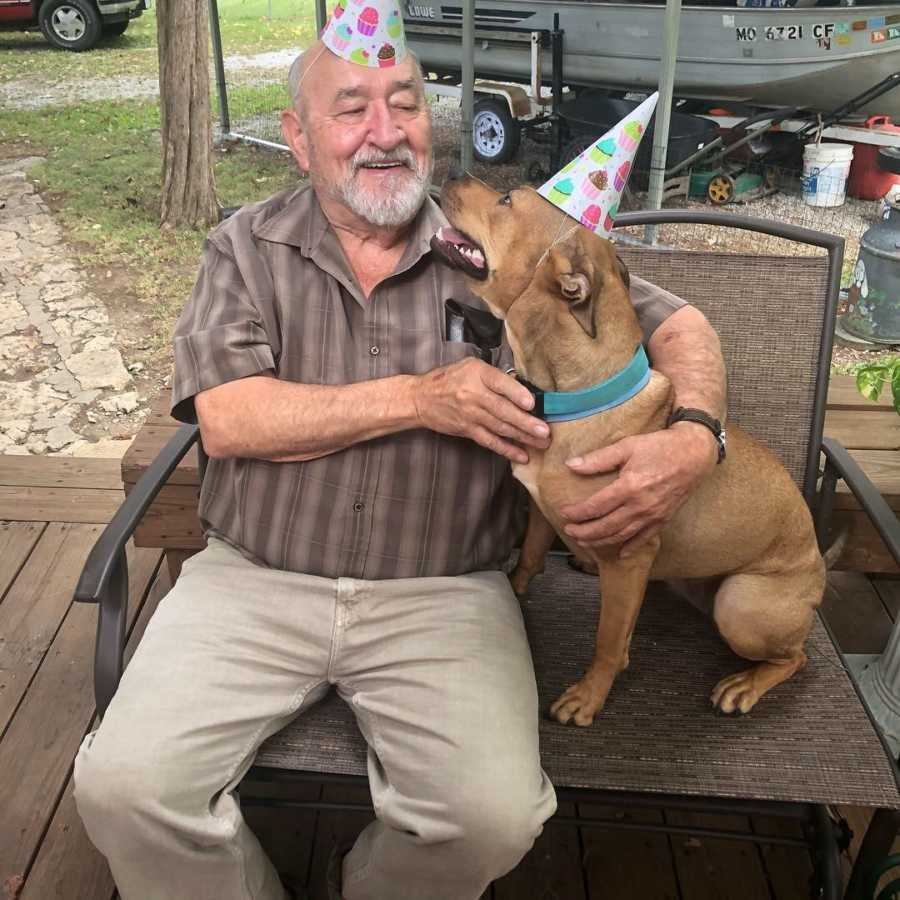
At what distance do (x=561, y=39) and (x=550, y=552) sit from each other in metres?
5.62

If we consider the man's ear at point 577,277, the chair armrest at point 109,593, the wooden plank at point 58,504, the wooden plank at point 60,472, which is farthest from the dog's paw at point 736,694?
the wooden plank at point 60,472

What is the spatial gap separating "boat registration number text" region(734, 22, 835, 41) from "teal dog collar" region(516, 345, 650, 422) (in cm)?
554

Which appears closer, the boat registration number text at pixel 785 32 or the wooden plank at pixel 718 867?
the wooden plank at pixel 718 867

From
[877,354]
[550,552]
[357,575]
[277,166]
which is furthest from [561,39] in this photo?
[357,575]

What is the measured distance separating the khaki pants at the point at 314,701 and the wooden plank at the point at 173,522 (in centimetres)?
64

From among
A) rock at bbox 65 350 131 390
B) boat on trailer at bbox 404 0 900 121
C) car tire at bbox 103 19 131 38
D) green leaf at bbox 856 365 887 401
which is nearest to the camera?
green leaf at bbox 856 365 887 401

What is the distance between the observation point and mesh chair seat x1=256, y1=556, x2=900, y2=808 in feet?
5.63

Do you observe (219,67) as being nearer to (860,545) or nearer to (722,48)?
(722,48)

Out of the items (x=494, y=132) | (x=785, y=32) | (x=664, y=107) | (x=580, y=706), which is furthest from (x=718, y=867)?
(x=494, y=132)

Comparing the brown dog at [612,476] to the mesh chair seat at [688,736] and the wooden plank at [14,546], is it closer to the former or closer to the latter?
the mesh chair seat at [688,736]

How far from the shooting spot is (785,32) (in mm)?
6262

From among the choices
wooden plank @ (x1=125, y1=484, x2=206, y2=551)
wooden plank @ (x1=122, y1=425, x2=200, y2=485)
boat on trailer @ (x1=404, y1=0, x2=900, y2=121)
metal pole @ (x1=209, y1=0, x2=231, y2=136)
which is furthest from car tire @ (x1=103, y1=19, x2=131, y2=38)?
wooden plank @ (x1=125, y1=484, x2=206, y2=551)

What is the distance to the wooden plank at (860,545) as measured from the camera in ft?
8.43

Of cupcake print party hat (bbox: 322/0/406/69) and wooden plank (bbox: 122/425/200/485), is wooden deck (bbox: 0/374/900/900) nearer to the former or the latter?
wooden plank (bbox: 122/425/200/485)
